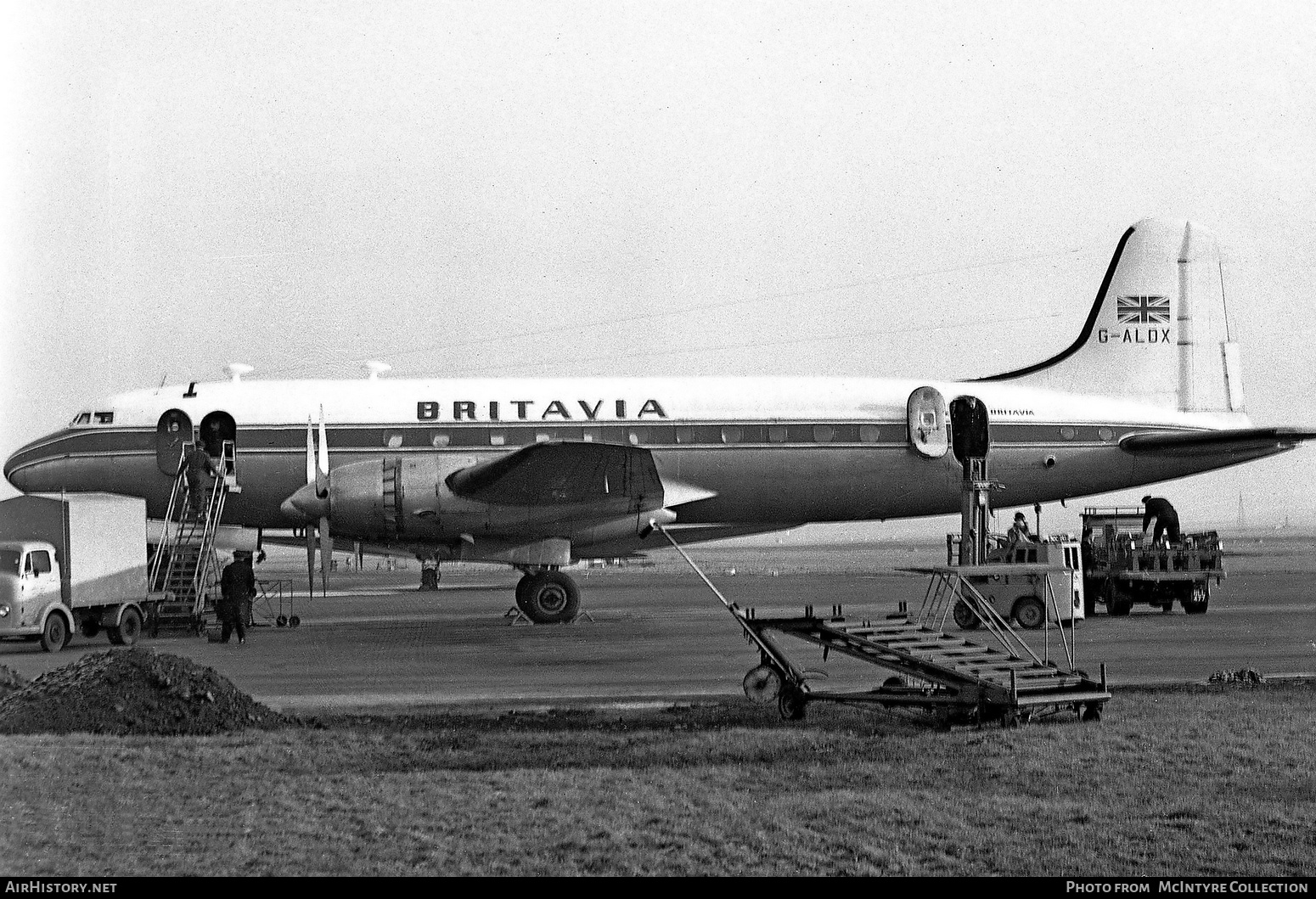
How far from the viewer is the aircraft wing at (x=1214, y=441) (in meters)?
23.5

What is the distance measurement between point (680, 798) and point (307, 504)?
580 inches

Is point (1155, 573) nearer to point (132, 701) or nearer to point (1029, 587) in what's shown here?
point (1029, 587)

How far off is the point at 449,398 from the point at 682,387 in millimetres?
4214

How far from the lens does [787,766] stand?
31.0 feet

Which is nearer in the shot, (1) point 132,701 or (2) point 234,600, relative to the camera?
Result: (1) point 132,701

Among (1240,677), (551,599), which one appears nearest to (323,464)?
(551,599)

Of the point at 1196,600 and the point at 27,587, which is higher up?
the point at 27,587

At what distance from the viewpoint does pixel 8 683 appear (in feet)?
40.2

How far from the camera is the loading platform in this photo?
1069cm

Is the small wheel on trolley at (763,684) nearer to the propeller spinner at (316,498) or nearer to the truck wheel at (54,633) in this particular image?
the propeller spinner at (316,498)

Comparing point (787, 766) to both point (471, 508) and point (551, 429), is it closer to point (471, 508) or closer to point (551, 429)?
point (471, 508)

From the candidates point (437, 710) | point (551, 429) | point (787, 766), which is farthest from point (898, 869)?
point (551, 429)

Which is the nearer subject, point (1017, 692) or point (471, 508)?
point (1017, 692)

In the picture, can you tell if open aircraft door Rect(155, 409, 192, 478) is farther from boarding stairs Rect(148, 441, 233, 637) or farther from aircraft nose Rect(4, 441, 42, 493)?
aircraft nose Rect(4, 441, 42, 493)
